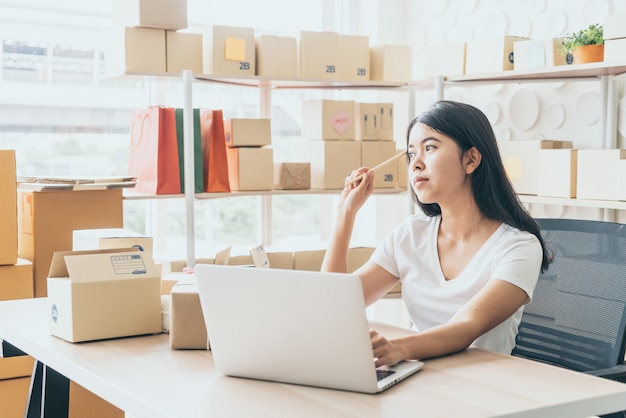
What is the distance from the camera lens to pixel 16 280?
2863 mm

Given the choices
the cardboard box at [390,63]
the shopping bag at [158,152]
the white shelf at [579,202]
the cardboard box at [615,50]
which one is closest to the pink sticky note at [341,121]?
the cardboard box at [390,63]

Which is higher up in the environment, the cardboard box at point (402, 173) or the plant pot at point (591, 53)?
the plant pot at point (591, 53)

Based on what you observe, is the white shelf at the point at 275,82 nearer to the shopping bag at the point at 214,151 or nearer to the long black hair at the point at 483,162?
the shopping bag at the point at 214,151

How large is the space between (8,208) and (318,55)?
144cm

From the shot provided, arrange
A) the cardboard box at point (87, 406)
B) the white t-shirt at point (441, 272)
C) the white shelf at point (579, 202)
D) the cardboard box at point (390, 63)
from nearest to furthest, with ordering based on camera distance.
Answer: the white t-shirt at point (441, 272)
the cardboard box at point (87, 406)
the white shelf at point (579, 202)
the cardboard box at point (390, 63)

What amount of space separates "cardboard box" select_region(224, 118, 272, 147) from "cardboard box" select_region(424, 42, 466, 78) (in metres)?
0.76

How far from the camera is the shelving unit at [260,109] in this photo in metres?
3.22

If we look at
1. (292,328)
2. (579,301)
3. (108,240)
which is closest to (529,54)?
(579,301)

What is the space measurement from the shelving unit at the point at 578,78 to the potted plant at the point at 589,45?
0.05 metres

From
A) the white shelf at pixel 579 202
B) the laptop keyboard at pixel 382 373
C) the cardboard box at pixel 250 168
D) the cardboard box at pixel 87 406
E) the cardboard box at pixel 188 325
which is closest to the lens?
the laptop keyboard at pixel 382 373

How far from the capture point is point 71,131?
3.75 metres

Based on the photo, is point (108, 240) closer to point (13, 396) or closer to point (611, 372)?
point (13, 396)

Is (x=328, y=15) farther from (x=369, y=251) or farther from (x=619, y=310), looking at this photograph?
(x=619, y=310)

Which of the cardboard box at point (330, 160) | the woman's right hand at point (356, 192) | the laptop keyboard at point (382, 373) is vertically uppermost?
the cardboard box at point (330, 160)
